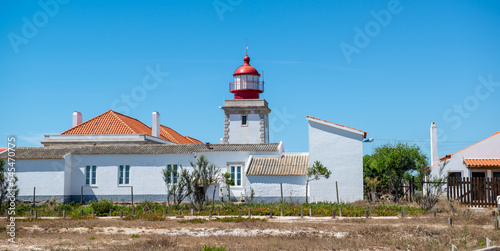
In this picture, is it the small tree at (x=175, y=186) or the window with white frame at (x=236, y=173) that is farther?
the window with white frame at (x=236, y=173)

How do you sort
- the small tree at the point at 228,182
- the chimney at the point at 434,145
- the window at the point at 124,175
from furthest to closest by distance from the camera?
the chimney at the point at 434,145
the window at the point at 124,175
the small tree at the point at 228,182

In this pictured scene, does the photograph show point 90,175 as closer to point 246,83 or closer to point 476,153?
point 246,83


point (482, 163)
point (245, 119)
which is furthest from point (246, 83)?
point (482, 163)

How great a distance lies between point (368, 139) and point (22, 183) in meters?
21.2

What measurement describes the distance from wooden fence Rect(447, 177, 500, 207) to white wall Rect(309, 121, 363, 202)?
200 inches

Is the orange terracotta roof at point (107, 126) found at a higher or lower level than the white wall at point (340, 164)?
higher

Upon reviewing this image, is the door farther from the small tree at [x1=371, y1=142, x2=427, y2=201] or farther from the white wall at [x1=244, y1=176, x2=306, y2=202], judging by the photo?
the white wall at [x1=244, y1=176, x2=306, y2=202]

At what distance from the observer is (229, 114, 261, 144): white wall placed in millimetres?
40250

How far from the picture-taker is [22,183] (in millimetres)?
31891

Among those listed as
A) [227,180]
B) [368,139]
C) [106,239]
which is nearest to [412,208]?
[368,139]

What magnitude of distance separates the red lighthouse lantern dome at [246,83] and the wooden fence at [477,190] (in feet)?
62.9

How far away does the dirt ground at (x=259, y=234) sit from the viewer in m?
14.1

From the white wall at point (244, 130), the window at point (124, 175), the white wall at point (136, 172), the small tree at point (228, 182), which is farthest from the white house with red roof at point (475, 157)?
the window at point (124, 175)

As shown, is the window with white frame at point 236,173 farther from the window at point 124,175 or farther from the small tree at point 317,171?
the window at point 124,175
